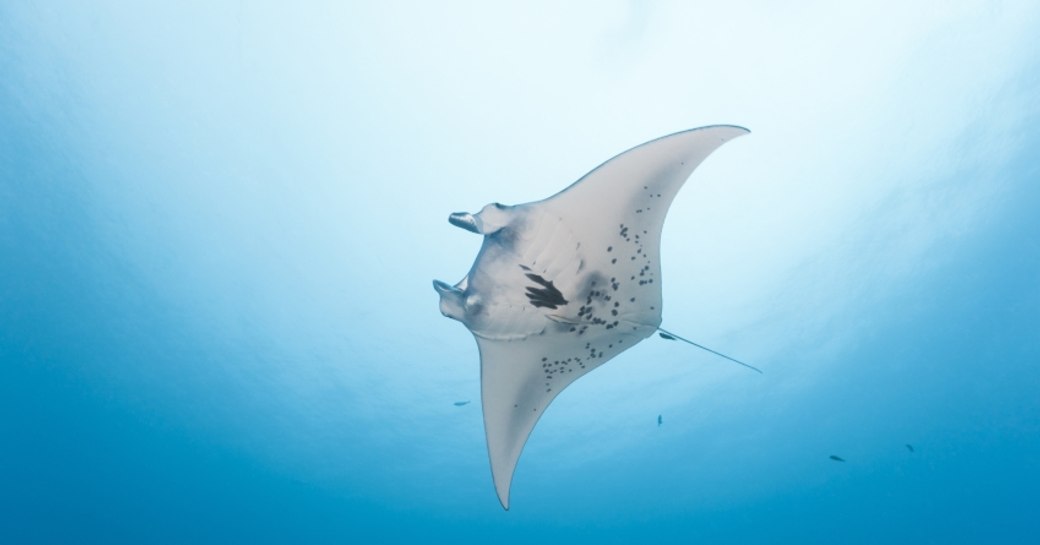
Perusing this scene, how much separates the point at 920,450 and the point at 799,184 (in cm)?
3178

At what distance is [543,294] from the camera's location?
11.4ft

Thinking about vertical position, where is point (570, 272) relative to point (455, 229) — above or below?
below

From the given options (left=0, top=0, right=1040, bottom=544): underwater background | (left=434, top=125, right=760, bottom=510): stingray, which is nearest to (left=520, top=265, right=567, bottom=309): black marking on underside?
(left=434, top=125, right=760, bottom=510): stingray

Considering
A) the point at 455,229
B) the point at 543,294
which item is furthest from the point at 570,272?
the point at 455,229

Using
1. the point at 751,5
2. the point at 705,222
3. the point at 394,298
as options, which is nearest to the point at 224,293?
the point at 394,298

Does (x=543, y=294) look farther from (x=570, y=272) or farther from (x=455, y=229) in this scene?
(x=455, y=229)

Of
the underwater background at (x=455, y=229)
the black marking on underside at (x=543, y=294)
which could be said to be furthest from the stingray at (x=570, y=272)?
the underwater background at (x=455, y=229)

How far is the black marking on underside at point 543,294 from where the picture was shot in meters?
3.38

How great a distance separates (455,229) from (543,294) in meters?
8.21

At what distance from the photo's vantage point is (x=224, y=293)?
48.9ft

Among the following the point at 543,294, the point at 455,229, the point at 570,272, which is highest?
the point at 455,229

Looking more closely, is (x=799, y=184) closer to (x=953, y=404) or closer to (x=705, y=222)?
(x=705, y=222)

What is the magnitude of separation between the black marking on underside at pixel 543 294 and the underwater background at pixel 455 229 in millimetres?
6330

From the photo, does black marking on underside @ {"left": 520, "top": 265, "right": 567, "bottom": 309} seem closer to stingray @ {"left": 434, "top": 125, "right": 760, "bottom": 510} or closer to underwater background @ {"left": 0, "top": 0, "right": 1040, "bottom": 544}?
stingray @ {"left": 434, "top": 125, "right": 760, "bottom": 510}
